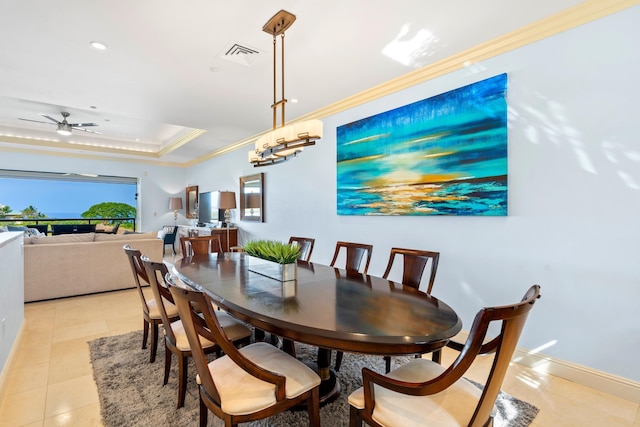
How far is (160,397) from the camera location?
204 cm

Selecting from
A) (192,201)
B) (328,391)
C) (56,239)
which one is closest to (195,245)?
(56,239)

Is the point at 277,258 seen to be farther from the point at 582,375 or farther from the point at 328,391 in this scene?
the point at 582,375

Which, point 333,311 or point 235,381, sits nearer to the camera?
point 235,381

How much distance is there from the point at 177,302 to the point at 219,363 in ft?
1.57

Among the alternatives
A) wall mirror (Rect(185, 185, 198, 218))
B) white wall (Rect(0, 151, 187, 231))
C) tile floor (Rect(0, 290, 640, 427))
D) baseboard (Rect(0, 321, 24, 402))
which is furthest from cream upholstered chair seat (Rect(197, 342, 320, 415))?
white wall (Rect(0, 151, 187, 231))

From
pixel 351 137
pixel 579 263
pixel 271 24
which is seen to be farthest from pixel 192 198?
pixel 579 263

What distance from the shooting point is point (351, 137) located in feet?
12.9

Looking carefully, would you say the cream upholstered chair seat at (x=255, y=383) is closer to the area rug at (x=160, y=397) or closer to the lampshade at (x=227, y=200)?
the area rug at (x=160, y=397)

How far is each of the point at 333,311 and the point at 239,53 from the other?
2.45 metres

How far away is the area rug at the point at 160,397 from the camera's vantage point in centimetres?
182

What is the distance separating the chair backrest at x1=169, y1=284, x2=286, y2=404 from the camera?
4.09 feet

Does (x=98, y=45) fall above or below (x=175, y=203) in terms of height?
above

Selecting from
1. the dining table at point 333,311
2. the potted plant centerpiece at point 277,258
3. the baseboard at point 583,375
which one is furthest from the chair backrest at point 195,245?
the baseboard at point 583,375

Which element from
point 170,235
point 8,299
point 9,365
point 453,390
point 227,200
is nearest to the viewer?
point 453,390
